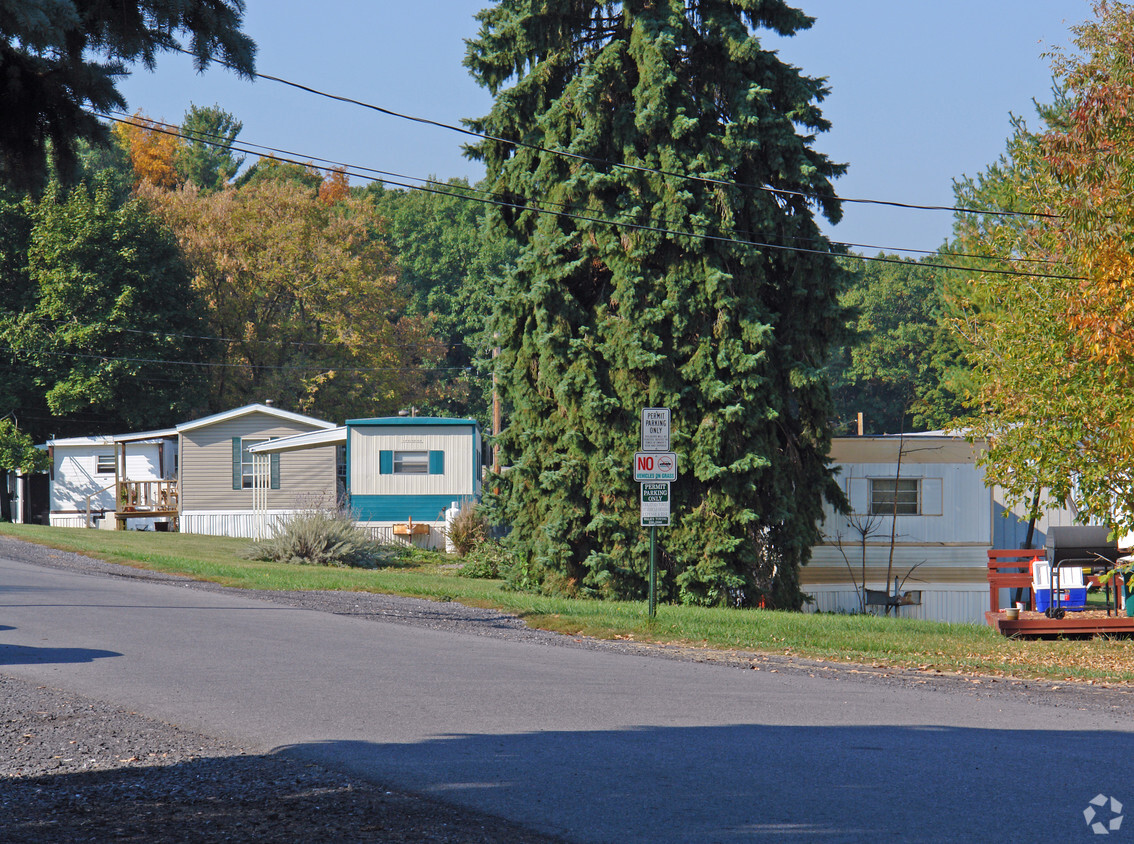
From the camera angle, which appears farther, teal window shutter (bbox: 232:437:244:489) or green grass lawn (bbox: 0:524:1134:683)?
teal window shutter (bbox: 232:437:244:489)

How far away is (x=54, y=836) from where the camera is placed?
216 inches

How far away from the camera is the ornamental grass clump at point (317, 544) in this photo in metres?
27.1

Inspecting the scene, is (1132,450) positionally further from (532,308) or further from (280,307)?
(280,307)

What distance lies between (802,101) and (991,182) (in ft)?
89.7

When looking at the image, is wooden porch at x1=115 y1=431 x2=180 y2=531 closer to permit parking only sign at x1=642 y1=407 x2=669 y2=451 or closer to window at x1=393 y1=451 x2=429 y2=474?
window at x1=393 y1=451 x2=429 y2=474

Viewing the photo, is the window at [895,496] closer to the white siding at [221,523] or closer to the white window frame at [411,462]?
the white window frame at [411,462]

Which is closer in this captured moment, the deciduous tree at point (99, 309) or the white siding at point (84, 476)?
the white siding at point (84, 476)

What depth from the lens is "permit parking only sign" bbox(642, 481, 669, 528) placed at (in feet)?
51.6

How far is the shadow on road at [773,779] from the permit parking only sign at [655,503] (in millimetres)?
7510

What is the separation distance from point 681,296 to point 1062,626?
9150mm

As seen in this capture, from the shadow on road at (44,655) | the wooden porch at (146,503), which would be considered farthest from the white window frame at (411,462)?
the shadow on road at (44,655)

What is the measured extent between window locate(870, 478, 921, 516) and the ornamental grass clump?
39.9ft

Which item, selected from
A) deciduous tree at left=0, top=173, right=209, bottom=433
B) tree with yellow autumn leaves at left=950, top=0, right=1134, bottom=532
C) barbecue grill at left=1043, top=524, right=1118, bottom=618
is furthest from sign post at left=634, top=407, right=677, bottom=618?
deciduous tree at left=0, top=173, right=209, bottom=433

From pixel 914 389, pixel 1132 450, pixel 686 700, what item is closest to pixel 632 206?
pixel 1132 450
